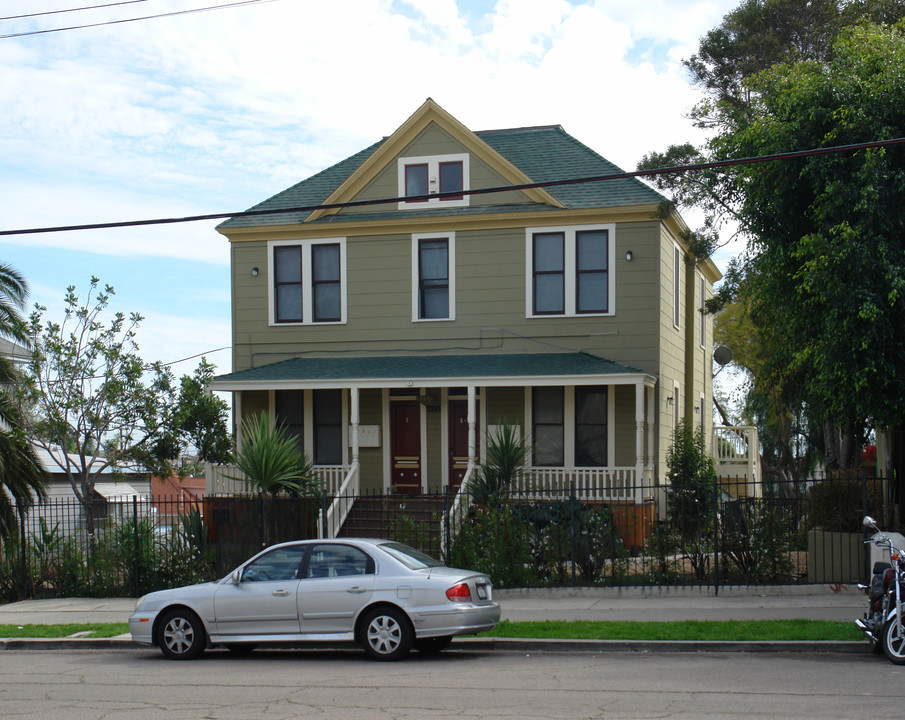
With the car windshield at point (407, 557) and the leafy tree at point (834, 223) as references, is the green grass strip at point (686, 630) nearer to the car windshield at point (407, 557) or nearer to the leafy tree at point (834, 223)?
the car windshield at point (407, 557)

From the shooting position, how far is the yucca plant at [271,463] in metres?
19.4

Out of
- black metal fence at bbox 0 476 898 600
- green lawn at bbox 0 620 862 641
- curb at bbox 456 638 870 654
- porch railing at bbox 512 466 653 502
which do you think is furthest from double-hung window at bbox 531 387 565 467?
curb at bbox 456 638 870 654

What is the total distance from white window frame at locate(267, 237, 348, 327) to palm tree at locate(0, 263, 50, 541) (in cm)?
558

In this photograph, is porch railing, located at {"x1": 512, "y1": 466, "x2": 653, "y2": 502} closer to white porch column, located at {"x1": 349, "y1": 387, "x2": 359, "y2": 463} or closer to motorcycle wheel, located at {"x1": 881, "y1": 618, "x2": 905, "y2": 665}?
white porch column, located at {"x1": 349, "y1": 387, "x2": 359, "y2": 463}

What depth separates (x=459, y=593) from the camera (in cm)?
1138

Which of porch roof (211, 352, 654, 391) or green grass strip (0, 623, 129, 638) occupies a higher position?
porch roof (211, 352, 654, 391)

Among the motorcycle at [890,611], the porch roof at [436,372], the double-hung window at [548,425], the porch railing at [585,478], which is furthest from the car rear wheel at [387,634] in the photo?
the double-hung window at [548,425]

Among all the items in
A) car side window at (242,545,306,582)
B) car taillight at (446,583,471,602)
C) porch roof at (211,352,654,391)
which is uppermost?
porch roof at (211,352,654,391)

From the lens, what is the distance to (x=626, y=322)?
2220cm

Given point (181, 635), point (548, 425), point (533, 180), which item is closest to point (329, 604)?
point (181, 635)

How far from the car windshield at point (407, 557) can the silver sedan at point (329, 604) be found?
0.06 ft

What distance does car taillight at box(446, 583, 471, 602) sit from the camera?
37.1 ft

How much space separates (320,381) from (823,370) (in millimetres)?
10851

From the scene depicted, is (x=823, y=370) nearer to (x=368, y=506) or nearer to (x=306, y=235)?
(x=368, y=506)
